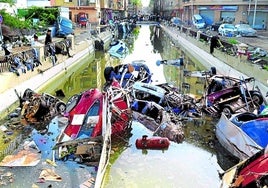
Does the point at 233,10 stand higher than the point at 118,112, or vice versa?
the point at 233,10

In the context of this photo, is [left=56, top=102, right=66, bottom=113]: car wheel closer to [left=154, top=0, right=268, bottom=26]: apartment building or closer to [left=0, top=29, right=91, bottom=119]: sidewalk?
[left=0, top=29, right=91, bottom=119]: sidewalk

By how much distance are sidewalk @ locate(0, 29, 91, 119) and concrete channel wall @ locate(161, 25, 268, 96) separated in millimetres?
11347

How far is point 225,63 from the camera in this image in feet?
80.8

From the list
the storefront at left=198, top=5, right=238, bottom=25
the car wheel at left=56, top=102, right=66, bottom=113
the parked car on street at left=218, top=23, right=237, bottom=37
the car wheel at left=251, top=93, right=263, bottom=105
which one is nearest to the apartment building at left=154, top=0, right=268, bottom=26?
the storefront at left=198, top=5, right=238, bottom=25

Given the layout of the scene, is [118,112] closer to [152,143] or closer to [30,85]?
[152,143]

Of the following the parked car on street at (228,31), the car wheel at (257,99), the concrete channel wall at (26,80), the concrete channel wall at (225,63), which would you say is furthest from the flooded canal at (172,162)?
the parked car on street at (228,31)

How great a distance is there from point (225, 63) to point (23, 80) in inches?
562

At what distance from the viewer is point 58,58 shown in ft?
80.7

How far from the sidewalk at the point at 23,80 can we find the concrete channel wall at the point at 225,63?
37.2 feet

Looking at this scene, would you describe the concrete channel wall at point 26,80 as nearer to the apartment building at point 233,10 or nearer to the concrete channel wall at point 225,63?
the concrete channel wall at point 225,63

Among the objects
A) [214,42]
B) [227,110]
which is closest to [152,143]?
[227,110]

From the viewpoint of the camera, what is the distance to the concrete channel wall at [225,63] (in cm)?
1736

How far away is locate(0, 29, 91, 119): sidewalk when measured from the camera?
14715 millimetres

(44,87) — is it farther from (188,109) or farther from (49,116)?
(188,109)
